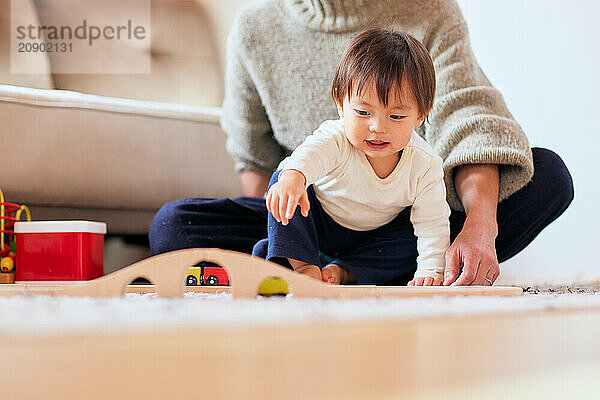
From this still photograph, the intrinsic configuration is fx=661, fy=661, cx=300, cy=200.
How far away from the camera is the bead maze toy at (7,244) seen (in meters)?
1.11

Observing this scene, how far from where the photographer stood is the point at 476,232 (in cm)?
87

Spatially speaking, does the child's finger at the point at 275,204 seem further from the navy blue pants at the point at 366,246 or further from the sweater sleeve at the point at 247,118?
the sweater sleeve at the point at 247,118

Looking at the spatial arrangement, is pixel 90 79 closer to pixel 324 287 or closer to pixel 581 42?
pixel 581 42

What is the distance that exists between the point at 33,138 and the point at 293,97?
1.67 ft

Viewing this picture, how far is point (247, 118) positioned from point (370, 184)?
40cm

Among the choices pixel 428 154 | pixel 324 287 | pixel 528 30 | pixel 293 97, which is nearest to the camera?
pixel 324 287

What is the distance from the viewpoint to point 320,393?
247 mm

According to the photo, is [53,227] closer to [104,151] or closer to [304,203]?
[104,151]

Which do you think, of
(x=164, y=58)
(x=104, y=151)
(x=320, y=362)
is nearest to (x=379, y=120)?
(x=320, y=362)

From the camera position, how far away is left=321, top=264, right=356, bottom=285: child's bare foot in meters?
0.91

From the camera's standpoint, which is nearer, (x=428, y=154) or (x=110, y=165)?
(x=428, y=154)

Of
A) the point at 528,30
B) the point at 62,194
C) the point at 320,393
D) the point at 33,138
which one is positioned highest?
the point at 528,30

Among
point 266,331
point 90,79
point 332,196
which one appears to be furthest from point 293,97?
point 266,331

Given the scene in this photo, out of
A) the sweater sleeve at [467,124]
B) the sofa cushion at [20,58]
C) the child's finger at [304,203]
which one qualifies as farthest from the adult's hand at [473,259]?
the sofa cushion at [20,58]
